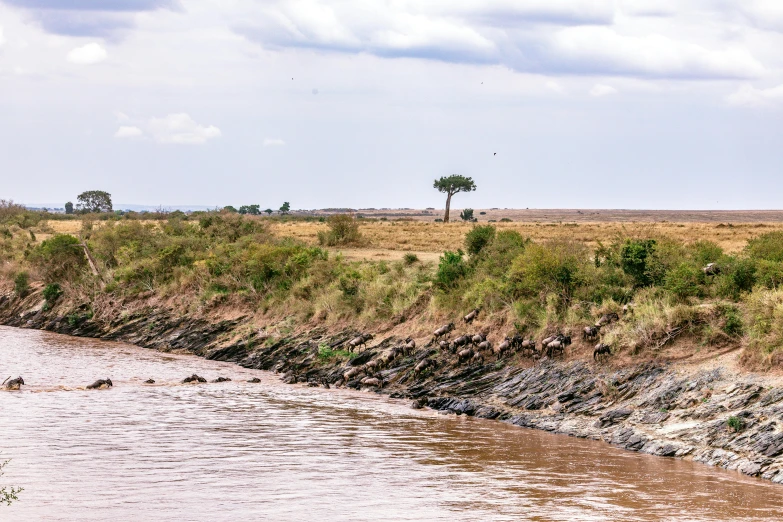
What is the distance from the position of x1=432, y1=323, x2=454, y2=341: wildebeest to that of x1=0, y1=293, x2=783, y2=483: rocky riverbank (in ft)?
1.31

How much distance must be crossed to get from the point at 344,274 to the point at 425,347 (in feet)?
27.3

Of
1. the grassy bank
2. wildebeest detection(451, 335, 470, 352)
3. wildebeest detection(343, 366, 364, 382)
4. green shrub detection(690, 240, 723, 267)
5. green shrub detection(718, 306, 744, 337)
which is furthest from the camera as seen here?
wildebeest detection(343, 366, 364, 382)

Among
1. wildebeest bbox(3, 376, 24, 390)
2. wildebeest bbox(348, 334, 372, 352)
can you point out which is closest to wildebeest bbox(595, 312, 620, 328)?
wildebeest bbox(348, 334, 372, 352)

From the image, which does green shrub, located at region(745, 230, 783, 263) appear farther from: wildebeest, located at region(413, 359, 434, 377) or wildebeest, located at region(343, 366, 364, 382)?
wildebeest, located at region(343, 366, 364, 382)

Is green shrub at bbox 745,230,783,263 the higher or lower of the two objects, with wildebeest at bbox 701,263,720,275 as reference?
higher

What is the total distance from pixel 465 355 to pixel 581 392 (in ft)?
14.7

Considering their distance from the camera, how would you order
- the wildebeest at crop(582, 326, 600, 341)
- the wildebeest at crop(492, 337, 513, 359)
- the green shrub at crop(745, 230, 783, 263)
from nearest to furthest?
the wildebeest at crop(582, 326, 600, 341) → the green shrub at crop(745, 230, 783, 263) → the wildebeest at crop(492, 337, 513, 359)

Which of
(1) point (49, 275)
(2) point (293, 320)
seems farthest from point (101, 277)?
(2) point (293, 320)

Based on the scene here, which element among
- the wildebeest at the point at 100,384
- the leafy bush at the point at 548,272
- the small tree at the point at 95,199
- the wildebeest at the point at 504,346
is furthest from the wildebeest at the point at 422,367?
the small tree at the point at 95,199

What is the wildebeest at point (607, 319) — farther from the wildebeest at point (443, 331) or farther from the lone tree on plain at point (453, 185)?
the lone tree on plain at point (453, 185)

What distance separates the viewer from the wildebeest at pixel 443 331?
27031 millimetres

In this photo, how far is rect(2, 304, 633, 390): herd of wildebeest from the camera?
2328cm

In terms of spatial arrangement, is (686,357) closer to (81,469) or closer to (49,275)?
(81,469)

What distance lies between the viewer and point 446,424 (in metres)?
21.3
